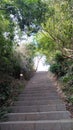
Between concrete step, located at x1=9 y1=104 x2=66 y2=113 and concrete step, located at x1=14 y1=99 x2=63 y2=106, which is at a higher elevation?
concrete step, located at x1=9 y1=104 x2=66 y2=113

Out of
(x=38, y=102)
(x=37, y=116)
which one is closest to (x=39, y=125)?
(x=37, y=116)

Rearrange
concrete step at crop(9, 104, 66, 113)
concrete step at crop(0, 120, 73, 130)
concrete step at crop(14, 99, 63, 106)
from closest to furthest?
concrete step at crop(0, 120, 73, 130), concrete step at crop(9, 104, 66, 113), concrete step at crop(14, 99, 63, 106)

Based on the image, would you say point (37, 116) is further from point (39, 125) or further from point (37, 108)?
point (37, 108)

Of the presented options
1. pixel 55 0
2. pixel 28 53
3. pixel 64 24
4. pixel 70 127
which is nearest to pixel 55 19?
pixel 64 24

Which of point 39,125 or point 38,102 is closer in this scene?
point 39,125

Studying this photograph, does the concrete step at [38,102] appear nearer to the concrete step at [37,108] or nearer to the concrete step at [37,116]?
the concrete step at [37,108]

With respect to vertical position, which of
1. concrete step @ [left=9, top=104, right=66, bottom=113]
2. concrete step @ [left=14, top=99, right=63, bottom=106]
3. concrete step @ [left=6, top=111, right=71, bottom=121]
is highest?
concrete step @ [left=6, top=111, right=71, bottom=121]

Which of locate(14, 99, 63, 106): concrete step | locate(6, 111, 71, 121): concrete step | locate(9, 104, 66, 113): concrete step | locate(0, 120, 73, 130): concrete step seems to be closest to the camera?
locate(0, 120, 73, 130): concrete step

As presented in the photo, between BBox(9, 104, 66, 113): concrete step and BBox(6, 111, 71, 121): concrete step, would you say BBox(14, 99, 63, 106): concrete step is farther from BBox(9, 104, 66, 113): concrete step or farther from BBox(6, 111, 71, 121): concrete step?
BBox(6, 111, 71, 121): concrete step

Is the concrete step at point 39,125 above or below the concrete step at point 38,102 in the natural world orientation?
above

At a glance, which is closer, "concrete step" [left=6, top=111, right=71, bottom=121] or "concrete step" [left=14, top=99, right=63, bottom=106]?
"concrete step" [left=6, top=111, right=71, bottom=121]

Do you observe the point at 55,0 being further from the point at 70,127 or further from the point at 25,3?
the point at 70,127

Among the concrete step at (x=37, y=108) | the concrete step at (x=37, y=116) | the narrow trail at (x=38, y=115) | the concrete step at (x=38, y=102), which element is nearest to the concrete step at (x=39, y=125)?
the narrow trail at (x=38, y=115)

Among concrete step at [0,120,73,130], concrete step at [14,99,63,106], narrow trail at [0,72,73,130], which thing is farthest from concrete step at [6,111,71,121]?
concrete step at [14,99,63,106]
